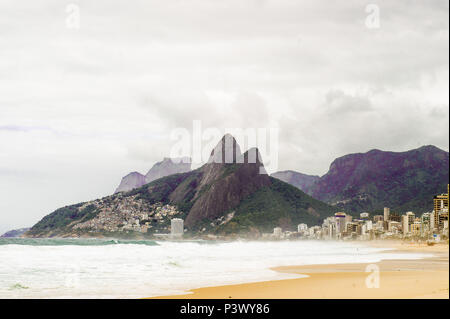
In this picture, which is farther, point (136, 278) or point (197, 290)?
point (136, 278)

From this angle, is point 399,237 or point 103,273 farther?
point 399,237

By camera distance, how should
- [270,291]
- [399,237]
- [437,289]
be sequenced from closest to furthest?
[437,289]
[270,291]
[399,237]

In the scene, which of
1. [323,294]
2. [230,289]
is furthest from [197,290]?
[323,294]
